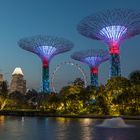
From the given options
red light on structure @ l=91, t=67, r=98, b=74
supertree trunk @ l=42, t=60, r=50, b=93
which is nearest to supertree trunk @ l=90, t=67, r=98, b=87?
red light on structure @ l=91, t=67, r=98, b=74

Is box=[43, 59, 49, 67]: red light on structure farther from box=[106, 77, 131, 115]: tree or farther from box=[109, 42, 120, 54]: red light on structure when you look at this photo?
box=[106, 77, 131, 115]: tree

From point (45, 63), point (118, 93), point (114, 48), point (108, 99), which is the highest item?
point (45, 63)

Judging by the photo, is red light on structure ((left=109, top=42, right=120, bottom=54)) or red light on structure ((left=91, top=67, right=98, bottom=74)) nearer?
red light on structure ((left=109, top=42, right=120, bottom=54))

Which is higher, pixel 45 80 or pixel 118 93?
pixel 45 80

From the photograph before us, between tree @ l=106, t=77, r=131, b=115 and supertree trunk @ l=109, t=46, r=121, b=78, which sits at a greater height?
supertree trunk @ l=109, t=46, r=121, b=78

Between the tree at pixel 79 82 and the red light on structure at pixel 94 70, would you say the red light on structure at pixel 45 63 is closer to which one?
the tree at pixel 79 82

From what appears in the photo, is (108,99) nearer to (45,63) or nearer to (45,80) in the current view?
(45,63)

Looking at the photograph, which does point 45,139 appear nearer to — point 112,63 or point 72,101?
point 72,101

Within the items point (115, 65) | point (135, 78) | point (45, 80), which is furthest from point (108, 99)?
→ point (45, 80)

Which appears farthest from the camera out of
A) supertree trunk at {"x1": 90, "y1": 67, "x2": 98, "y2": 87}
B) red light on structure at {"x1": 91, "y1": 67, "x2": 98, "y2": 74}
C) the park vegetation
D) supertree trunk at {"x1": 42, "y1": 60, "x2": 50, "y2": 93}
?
supertree trunk at {"x1": 90, "y1": 67, "x2": 98, "y2": 87}

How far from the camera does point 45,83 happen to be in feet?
368

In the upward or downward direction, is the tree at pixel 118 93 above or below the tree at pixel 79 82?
below

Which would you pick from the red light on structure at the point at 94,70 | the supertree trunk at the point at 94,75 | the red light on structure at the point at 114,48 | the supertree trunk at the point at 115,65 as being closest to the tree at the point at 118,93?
the red light on structure at the point at 114,48

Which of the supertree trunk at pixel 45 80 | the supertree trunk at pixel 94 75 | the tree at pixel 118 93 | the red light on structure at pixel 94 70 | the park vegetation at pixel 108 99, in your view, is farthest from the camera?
the supertree trunk at pixel 94 75
